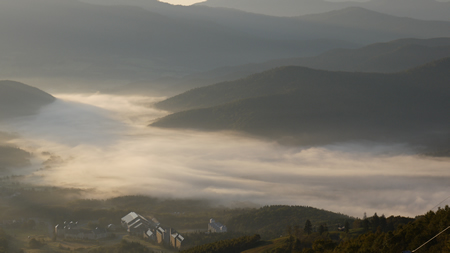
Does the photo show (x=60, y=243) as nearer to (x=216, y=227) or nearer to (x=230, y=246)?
(x=216, y=227)

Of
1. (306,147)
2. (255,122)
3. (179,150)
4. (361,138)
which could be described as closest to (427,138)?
(361,138)

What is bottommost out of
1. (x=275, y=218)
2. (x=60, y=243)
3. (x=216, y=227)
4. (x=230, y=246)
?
(x=60, y=243)

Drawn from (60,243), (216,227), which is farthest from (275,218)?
(60,243)

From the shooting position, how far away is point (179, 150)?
168 meters

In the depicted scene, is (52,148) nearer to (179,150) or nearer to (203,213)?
(179,150)

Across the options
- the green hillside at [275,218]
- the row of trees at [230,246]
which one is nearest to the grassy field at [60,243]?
the row of trees at [230,246]

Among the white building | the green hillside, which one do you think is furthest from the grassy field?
the green hillside

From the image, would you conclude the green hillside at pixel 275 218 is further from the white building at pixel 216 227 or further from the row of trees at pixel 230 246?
the row of trees at pixel 230 246

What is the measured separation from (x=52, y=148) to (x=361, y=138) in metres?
111

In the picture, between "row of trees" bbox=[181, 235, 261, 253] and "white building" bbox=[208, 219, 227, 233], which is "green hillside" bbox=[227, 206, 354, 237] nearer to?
"white building" bbox=[208, 219, 227, 233]

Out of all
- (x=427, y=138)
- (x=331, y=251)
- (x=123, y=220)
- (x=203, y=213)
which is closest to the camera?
(x=331, y=251)

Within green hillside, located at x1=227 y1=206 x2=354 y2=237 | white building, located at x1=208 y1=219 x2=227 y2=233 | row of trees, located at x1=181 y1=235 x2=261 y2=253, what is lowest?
row of trees, located at x1=181 y1=235 x2=261 y2=253

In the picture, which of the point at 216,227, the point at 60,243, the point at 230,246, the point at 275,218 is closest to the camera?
the point at 230,246

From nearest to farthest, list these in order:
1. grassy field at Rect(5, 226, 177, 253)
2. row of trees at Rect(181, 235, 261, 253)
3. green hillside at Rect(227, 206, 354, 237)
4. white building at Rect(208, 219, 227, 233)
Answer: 1. row of trees at Rect(181, 235, 261, 253)
2. grassy field at Rect(5, 226, 177, 253)
3. white building at Rect(208, 219, 227, 233)
4. green hillside at Rect(227, 206, 354, 237)
